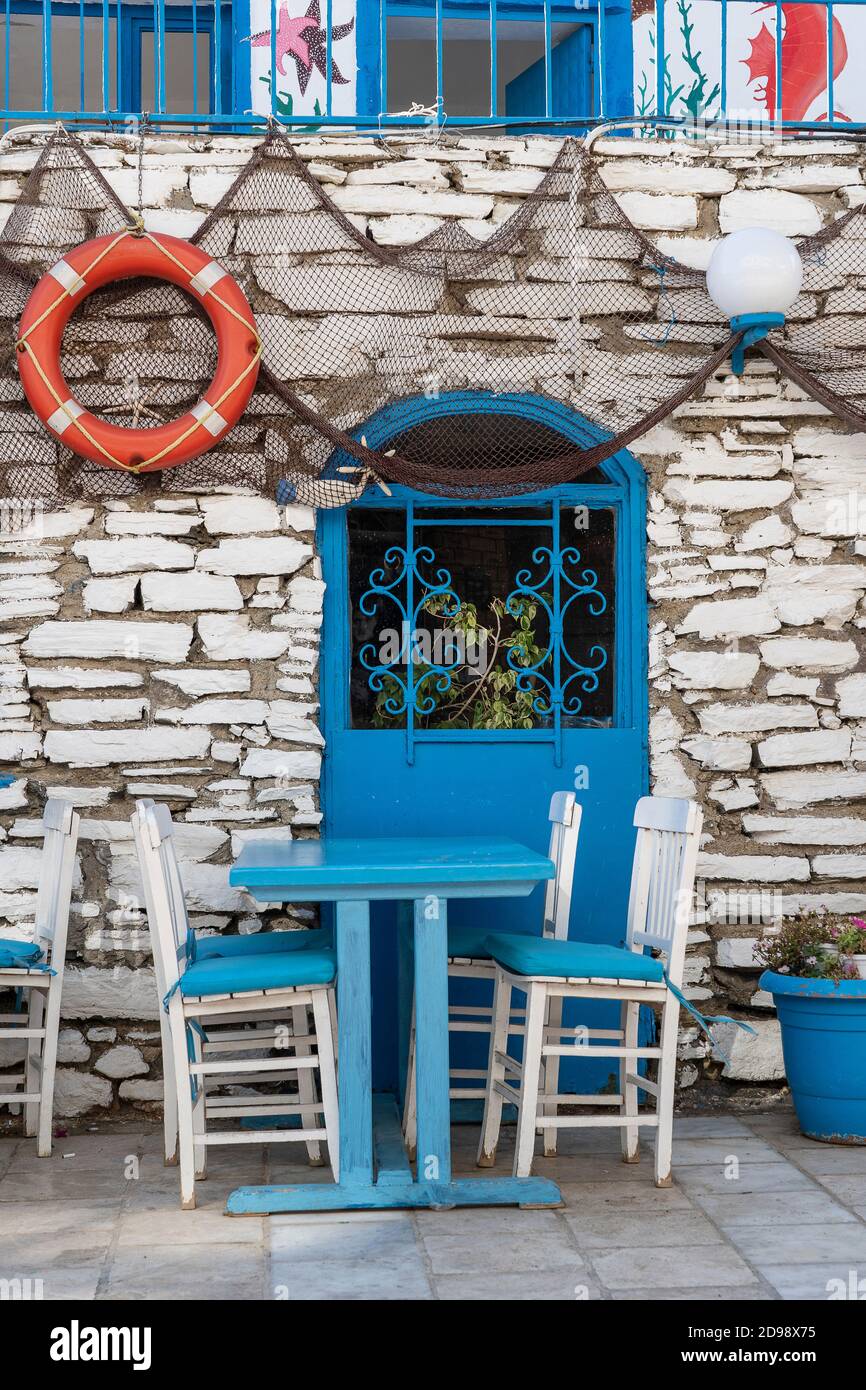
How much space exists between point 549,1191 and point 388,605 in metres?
1.87

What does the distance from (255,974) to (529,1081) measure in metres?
0.73

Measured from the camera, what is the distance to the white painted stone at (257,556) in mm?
4422

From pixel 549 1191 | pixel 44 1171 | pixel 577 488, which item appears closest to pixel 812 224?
pixel 577 488

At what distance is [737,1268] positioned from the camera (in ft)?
9.90

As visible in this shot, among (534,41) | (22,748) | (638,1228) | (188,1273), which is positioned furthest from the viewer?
(534,41)

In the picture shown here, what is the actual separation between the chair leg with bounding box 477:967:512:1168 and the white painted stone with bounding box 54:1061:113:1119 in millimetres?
1177

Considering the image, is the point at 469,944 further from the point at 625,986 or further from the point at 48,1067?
the point at 48,1067

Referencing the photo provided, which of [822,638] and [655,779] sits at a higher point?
[822,638]

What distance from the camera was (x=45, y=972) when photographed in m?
4.00

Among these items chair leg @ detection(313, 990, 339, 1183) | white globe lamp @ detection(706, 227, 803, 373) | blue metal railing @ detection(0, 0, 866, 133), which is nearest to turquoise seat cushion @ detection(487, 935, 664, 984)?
chair leg @ detection(313, 990, 339, 1183)

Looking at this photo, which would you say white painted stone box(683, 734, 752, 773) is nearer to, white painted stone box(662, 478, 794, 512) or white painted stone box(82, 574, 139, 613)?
white painted stone box(662, 478, 794, 512)

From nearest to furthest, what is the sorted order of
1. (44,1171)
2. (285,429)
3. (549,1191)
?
(549,1191) → (44,1171) → (285,429)

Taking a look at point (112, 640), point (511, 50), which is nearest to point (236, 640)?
point (112, 640)

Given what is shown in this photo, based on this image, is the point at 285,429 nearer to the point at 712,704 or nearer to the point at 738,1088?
the point at 712,704
